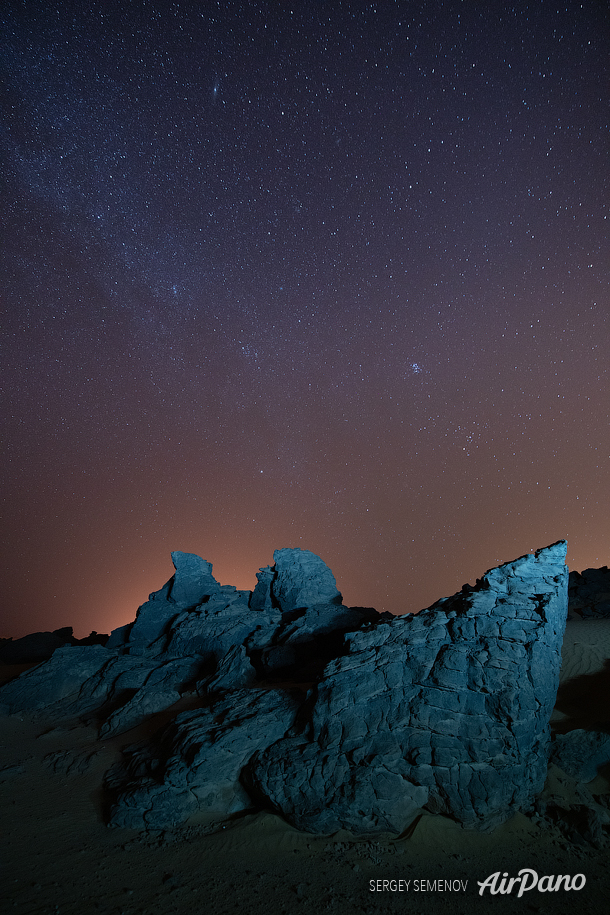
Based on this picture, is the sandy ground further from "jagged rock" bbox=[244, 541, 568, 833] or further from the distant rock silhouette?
the distant rock silhouette

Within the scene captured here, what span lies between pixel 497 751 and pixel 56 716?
70.9 feet

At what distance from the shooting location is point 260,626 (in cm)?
2305

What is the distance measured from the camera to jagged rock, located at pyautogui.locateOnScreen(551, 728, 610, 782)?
446 inches

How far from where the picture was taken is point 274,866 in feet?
28.8

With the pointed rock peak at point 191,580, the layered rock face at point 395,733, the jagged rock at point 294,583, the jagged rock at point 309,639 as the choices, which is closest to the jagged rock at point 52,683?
the pointed rock peak at point 191,580

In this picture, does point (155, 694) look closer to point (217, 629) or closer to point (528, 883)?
point (217, 629)

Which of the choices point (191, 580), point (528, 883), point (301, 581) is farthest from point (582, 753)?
point (191, 580)

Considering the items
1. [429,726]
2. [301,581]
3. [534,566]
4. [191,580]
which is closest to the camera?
[429,726]

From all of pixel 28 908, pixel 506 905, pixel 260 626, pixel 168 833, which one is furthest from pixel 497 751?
pixel 260 626

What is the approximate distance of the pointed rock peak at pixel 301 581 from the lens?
83.0 ft

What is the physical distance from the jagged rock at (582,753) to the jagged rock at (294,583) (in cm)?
1516

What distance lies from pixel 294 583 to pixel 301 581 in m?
0.53

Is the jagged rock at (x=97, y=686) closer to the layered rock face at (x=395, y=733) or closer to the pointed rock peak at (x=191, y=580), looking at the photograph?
the layered rock face at (x=395, y=733)

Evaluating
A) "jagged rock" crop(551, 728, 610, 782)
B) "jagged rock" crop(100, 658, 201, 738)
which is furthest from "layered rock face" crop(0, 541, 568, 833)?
"jagged rock" crop(100, 658, 201, 738)
